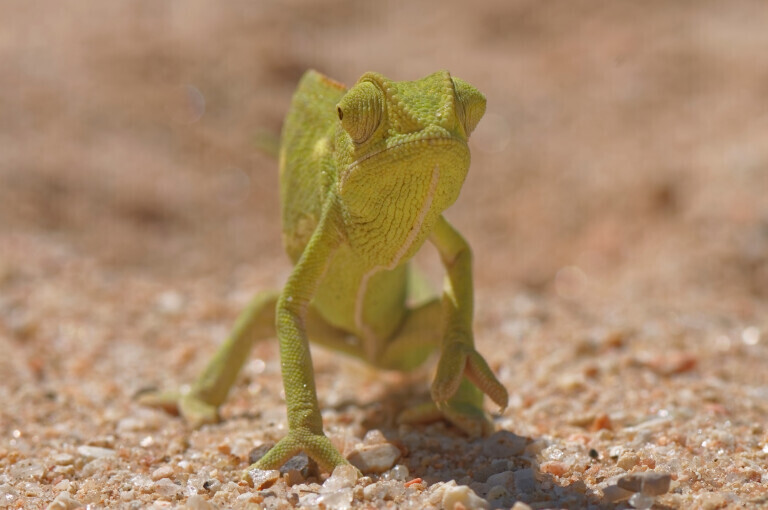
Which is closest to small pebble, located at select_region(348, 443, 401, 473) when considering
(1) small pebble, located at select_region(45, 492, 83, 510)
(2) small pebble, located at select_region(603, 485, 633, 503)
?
(2) small pebble, located at select_region(603, 485, 633, 503)

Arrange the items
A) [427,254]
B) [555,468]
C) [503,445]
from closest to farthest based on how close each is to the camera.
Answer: [555,468] < [503,445] < [427,254]

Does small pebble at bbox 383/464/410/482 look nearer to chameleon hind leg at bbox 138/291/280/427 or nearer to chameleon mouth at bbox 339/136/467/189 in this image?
chameleon mouth at bbox 339/136/467/189

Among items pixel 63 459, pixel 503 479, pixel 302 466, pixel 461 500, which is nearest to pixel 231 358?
pixel 63 459

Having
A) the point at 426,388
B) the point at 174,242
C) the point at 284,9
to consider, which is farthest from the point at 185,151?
the point at 426,388

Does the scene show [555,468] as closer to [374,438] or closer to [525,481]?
[525,481]

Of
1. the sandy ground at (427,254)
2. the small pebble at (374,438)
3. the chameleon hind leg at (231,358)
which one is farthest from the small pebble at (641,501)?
the chameleon hind leg at (231,358)

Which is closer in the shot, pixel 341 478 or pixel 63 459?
pixel 341 478
